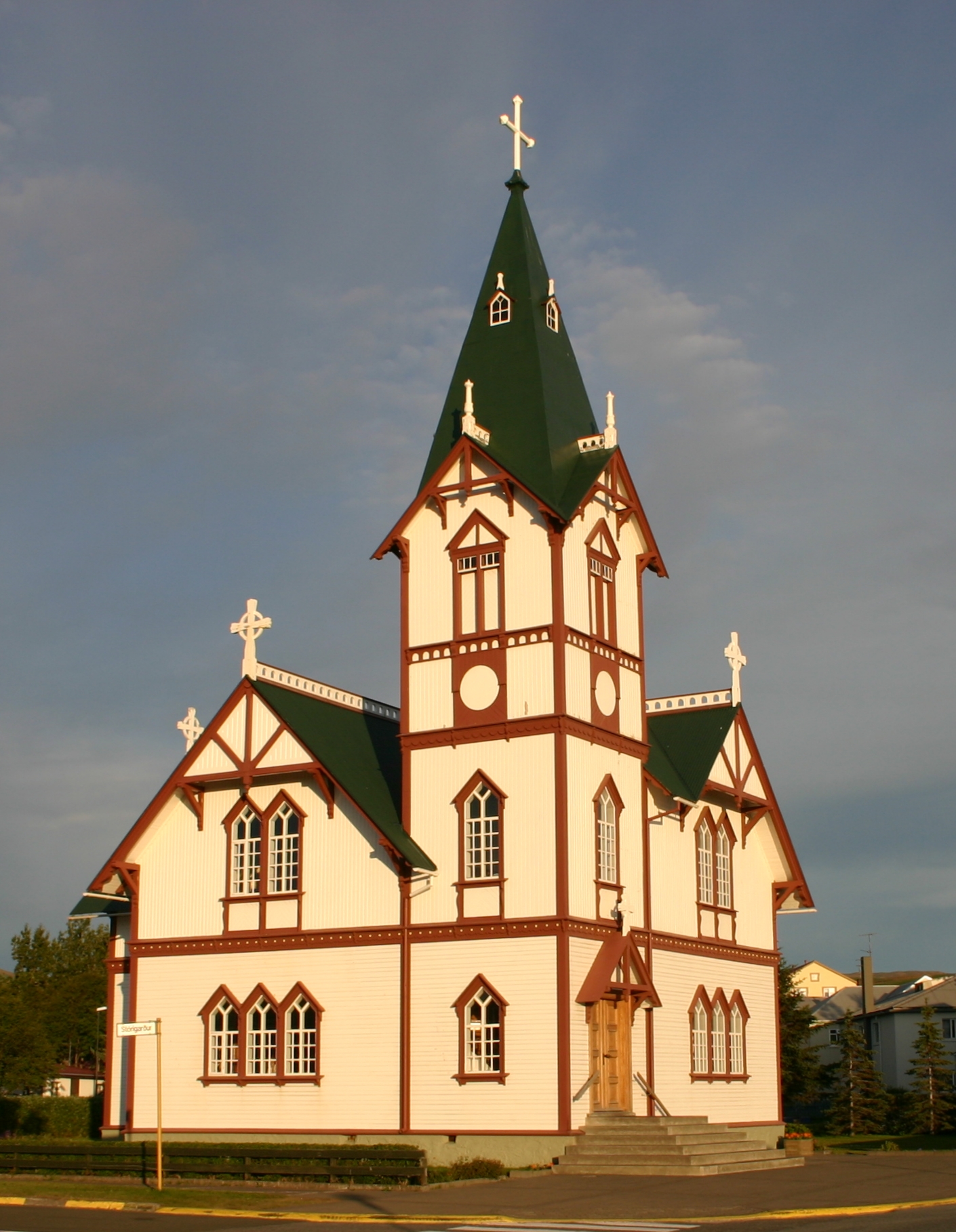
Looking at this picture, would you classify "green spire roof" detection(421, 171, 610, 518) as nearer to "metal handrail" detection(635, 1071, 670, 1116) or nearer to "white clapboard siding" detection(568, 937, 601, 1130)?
"white clapboard siding" detection(568, 937, 601, 1130)

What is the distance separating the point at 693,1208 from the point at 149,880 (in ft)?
61.5

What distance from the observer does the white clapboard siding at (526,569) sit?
33.4m

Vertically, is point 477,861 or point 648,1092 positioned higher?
point 477,861

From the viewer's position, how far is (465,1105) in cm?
3162

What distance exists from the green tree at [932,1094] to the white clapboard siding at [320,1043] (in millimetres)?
35450

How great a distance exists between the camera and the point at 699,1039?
121 ft

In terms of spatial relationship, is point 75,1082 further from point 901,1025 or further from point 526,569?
point 526,569

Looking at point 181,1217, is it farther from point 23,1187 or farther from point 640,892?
point 640,892

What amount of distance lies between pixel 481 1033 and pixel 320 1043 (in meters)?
4.13

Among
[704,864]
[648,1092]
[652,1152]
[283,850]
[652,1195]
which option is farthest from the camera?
[704,864]

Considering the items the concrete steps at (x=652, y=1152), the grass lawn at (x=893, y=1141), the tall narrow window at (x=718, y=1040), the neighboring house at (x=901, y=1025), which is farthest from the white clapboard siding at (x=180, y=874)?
the neighboring house at (x=901, y=1025)

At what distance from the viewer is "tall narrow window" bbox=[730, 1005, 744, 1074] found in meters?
38.5

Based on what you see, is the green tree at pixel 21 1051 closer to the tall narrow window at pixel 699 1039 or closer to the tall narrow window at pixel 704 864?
the tall narrow window at pixel 699 1039

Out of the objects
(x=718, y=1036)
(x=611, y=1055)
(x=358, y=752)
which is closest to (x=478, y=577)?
(x=358, y=752)
